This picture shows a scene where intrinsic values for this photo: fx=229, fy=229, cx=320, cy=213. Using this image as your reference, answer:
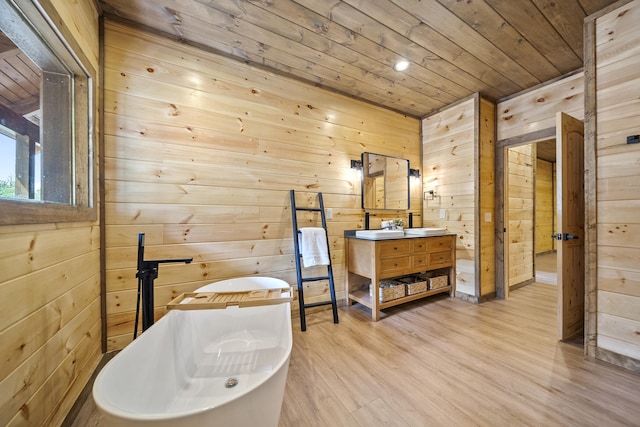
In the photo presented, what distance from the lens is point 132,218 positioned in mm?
1725

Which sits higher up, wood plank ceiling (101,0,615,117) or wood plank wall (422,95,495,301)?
wood plank ceiling (101,0,615,117)

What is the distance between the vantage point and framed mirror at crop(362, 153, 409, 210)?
2836 mm

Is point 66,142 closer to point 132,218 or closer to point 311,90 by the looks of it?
point 132,218

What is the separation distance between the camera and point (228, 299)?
5.06ft

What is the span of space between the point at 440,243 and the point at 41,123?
3426 millimetres

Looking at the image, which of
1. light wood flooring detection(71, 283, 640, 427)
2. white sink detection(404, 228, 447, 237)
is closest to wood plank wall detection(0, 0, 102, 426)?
light wood flooring detection(71, 283, 640, 427)

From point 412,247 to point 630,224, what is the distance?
150 cm

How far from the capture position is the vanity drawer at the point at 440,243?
274 centimetres

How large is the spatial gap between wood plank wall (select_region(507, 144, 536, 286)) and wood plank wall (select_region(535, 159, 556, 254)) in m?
2.65

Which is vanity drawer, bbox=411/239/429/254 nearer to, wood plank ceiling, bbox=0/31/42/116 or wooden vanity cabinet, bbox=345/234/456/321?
wooden vanity cabinet, bbox=345/234/456/321

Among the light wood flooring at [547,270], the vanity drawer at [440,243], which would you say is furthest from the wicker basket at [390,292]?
the light wood flooring at [547,270]

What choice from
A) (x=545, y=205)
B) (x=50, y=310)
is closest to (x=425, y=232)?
(x=50, y=310)

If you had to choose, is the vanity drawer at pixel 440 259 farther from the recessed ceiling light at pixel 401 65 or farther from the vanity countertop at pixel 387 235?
the recessed ceiling light at pixel 401 65

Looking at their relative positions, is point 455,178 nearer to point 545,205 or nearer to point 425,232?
point 425,232
